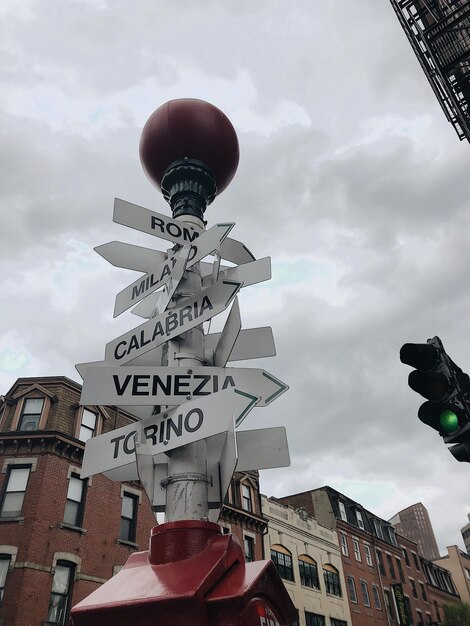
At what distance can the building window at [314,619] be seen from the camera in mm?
28025

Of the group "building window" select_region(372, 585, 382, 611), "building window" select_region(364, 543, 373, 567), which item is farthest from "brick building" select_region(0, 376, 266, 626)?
"building window" select_region(372, 585, 382, 611)

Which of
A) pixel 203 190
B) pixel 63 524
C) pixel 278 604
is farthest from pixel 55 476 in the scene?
pixel 278 604

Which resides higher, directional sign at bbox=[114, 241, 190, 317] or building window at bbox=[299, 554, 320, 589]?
building window at bbox=[299, 554, 320, 589]

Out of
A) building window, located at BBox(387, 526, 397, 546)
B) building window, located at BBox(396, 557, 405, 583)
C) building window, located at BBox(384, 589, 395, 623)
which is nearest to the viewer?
building window, located at BBox(384, 589, 395, 623)

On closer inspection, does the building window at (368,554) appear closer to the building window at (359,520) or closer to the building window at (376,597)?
the building window at (359,520)

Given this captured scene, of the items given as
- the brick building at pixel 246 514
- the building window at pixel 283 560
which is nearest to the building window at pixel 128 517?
the brick building at pixel 246 514

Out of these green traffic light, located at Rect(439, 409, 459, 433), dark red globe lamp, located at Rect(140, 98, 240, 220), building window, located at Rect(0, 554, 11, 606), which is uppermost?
building window, located at Rect(0, 554, 11, 606)

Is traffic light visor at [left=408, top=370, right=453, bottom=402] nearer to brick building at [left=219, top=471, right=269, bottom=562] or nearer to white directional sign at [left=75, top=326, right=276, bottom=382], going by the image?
white directional sign at [left=75, top=326, right=276, bottom=382]

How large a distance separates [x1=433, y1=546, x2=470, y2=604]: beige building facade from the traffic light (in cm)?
5930

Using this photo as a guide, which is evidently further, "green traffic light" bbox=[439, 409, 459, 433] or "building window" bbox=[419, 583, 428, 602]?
"building window" bbox=[419, 583, 428, 602]

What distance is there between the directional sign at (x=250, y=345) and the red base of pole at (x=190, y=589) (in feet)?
4.34

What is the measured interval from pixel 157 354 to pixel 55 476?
17387mm

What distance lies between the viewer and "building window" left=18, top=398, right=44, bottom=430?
20.0 m

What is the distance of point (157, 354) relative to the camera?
3.55m
